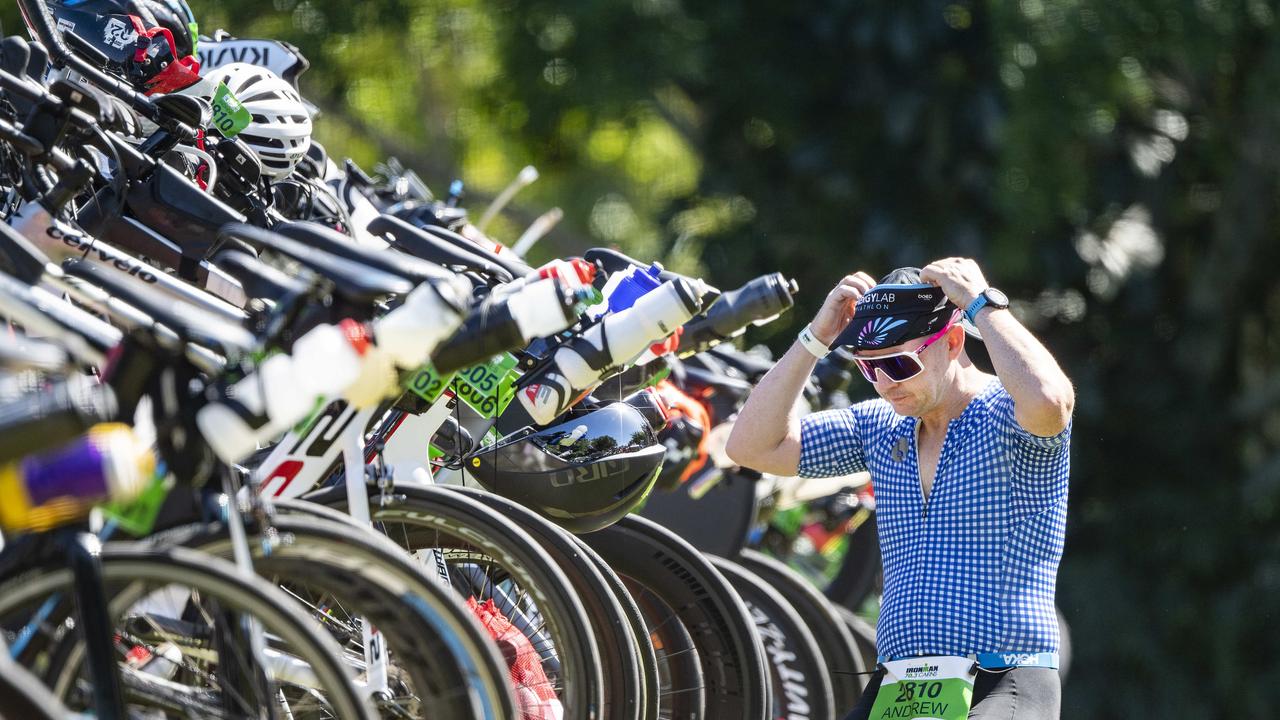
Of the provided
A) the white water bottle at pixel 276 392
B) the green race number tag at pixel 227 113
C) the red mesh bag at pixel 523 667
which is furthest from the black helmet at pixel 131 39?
the white water bottle at pixel 276 392

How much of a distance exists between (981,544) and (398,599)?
1437mm

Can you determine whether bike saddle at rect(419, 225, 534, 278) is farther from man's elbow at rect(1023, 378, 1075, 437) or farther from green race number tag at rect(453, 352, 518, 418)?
man's elbow at rect(1023, 378, 1075, 437)

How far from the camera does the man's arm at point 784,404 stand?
13.7 ft

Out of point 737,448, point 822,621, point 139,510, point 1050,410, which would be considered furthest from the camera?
point 822,621

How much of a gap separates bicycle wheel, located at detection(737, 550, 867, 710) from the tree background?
4.75 metres

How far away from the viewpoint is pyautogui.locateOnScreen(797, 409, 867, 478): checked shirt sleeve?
436cm

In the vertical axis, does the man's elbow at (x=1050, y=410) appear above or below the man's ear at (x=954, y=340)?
below

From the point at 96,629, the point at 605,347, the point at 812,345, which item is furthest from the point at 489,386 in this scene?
the point at 96,629

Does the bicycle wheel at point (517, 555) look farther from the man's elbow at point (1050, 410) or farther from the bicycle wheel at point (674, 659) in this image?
the man's elbow at point (1050, 410)

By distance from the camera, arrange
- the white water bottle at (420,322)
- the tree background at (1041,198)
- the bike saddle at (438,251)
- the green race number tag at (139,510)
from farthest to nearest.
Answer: the tree background at (1041,198), the bike saddle at (438,251), the white water bottle at (420,322), the green race number tag at (139,510)

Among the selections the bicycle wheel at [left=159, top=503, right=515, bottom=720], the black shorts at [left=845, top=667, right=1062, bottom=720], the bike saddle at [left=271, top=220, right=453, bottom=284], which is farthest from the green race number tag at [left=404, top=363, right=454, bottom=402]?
the black shorts at [left=845, top=667, right=1062, bottom=720]

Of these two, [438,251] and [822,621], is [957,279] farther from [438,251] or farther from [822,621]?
[822,621]

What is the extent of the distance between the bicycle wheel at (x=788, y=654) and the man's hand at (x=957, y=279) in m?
1.53

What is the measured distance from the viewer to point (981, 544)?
12.8 ft
